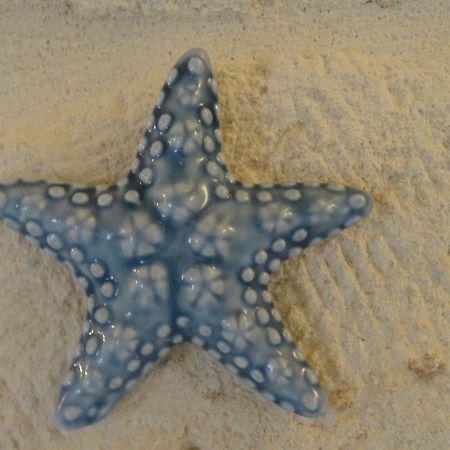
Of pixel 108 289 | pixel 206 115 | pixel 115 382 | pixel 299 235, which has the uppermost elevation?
pixel 206 115

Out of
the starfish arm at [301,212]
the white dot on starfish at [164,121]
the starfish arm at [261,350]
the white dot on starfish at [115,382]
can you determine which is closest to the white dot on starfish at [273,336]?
the starfish arm at [261,350]

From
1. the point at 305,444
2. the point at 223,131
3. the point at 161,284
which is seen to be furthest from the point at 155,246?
the point at 305,444

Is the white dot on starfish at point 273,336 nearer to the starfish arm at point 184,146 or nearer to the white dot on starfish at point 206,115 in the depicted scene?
the starfish arm at point 184,146

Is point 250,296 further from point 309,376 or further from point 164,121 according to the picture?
point 164,121

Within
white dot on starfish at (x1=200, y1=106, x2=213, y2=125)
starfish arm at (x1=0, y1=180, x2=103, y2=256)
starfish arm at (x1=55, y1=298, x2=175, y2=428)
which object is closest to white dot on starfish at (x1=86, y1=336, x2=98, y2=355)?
starfish arm at (x1=55, y1=298, x2=175, y2=428)

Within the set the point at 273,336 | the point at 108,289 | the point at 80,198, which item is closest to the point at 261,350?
the point at 273,336

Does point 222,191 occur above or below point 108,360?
above
